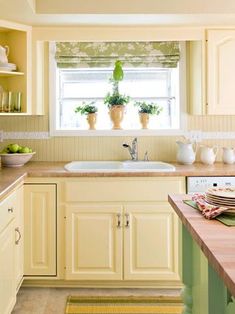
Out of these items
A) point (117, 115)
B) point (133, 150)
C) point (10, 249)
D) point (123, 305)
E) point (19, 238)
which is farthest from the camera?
point (117, 115)

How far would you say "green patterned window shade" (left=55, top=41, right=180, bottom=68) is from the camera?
11.7ft

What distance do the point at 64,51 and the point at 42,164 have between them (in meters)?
1.05

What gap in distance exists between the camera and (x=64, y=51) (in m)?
3.57

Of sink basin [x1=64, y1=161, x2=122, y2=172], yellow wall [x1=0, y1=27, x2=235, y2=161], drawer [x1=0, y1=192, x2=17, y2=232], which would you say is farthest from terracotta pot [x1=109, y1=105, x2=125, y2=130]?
drawer [x1=0, y1=192, x2=17, y2=232]

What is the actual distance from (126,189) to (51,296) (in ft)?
3.14

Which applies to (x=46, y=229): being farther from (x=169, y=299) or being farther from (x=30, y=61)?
(x=30, y=61)

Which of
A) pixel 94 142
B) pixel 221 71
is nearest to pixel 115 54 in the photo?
pixel 94 142

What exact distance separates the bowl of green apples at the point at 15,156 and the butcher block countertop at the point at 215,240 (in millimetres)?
1852

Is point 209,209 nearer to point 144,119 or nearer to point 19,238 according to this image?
point 19,238

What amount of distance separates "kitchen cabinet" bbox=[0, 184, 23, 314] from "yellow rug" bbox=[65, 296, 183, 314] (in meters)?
0.44

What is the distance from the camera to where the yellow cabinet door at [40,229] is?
2.91 meters

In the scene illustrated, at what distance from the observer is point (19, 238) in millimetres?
2631

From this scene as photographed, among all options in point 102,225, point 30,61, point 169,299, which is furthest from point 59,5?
point 169,299

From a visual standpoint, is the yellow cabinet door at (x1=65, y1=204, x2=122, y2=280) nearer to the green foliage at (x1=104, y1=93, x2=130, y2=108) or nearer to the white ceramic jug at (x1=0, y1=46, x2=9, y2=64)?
the green foliage at (x1=104, y1=93, x2=130, y2=108)
